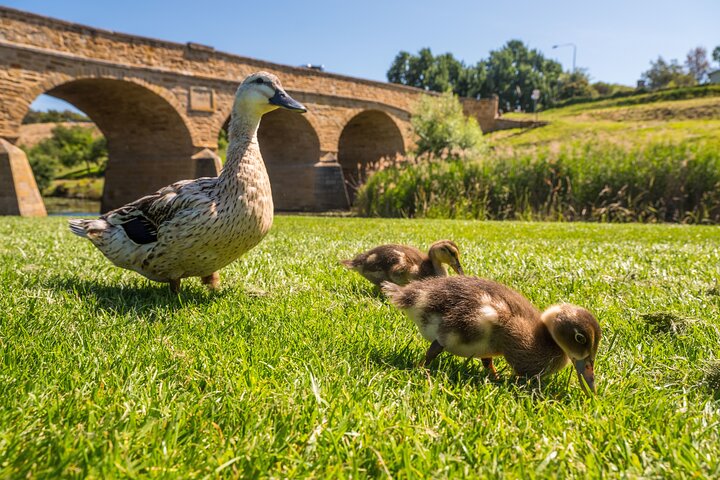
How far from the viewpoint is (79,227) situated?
3.74m

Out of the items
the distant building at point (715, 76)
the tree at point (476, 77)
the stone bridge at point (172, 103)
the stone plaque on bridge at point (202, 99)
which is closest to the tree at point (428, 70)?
the tree at point (476, 77)

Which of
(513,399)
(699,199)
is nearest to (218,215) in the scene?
(513,399)

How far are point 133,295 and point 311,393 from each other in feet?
7.18

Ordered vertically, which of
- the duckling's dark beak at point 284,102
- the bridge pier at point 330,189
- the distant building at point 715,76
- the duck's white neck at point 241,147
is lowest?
the bridge pier at point 330,189

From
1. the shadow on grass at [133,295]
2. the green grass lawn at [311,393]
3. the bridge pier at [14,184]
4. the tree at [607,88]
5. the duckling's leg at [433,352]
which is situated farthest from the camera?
the tree at [607,88]

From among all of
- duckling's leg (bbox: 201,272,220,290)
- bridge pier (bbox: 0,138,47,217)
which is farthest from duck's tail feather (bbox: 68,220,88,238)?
bridge pier (bbox: 0,138,47,217)

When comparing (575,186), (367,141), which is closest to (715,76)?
(367,141)

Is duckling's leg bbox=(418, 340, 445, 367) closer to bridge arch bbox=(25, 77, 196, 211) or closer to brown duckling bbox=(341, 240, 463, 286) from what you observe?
brown duckling bbox=(341, 240, 463, 286)

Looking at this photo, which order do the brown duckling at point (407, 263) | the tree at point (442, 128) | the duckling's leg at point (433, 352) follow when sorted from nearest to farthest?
the duckling's leg at point (433, 352) → the brown duckling at point (407, 263) → the tree at point (442, 128)

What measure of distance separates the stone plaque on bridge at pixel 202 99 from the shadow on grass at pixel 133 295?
66.6ft

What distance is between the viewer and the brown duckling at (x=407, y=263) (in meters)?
3.50

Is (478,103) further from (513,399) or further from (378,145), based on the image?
(513,399)

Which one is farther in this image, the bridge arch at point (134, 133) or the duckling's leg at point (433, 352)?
the bridge arch at point (134, 133)

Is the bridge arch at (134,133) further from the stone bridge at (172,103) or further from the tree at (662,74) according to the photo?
the tree at (662,74)
